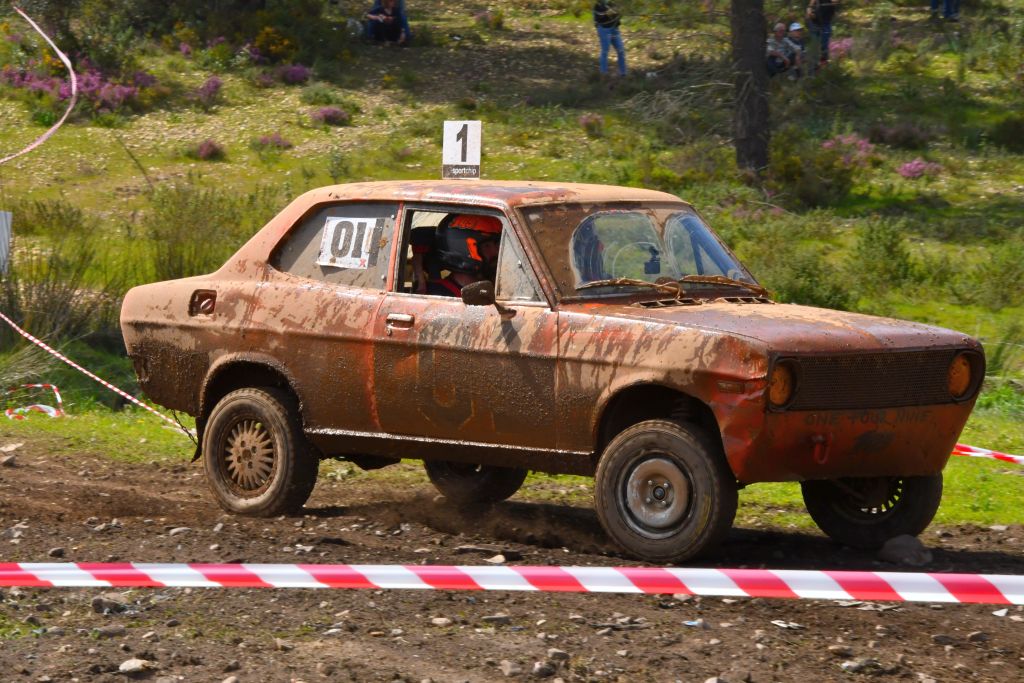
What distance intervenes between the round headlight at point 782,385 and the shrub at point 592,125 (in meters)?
23.4

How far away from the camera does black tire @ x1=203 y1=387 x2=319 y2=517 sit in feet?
27.8

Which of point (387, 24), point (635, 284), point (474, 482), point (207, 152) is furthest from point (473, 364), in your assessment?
point (387, 24)

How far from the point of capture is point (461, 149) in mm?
11969

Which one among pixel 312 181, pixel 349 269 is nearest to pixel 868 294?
pixel 312 181

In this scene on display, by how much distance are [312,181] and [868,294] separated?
35.1ft

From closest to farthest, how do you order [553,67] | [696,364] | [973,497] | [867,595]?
[867,595], [696,364], [973,497], [553,67]

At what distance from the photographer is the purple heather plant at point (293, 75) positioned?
109 ft

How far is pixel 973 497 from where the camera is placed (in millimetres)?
9422

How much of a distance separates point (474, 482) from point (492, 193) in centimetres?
196

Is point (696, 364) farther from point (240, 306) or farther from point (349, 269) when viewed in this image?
point (240, 306)

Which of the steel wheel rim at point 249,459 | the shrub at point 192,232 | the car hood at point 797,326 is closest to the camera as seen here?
the car hood at point 797,326

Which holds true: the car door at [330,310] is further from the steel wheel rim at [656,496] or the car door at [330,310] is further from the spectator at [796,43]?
the spectator at [796,43]

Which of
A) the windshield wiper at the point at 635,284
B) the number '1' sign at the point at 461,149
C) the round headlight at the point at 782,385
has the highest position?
the number '1' sign at the point at 461,149

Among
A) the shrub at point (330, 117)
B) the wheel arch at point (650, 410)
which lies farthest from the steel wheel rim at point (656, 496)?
the shrub at point (330, 117)
